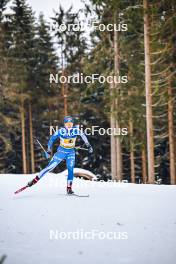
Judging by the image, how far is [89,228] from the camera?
5344mm

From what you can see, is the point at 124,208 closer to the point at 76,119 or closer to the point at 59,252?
the point at 59,252

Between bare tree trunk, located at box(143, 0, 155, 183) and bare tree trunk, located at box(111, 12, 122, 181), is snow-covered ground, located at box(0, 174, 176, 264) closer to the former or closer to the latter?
bare tree trunk, located at box(143, 0, 155, 183)

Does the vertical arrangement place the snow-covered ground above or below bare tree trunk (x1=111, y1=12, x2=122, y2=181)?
below

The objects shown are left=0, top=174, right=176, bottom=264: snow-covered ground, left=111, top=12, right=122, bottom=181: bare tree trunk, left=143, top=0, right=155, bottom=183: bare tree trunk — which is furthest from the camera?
left=111, top=12, right=122, bottom=181: bare tree trunk

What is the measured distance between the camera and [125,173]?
32.8 m

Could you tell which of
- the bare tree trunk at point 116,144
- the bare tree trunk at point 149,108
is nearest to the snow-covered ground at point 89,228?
the bare tree trunk at point 149,108

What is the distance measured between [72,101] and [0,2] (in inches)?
368

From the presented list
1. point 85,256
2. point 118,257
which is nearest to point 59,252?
point 85,256

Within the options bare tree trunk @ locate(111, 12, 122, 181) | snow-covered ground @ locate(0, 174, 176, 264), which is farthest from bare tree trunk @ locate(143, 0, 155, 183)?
snow-covered ground @ locate(0, 174, 176, 264)

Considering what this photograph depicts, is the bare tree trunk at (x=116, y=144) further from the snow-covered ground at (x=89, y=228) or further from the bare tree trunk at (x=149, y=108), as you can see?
the snow-covered ground at (x=89, y=228)

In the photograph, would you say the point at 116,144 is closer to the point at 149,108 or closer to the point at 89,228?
the point at 149,108

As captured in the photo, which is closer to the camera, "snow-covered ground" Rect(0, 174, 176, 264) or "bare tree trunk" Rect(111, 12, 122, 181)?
"snow-covered ground" Rect(0, 174, 176, 264)

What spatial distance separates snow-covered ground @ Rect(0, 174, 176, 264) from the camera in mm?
4262

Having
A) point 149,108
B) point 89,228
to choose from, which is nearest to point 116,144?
point 149,108
